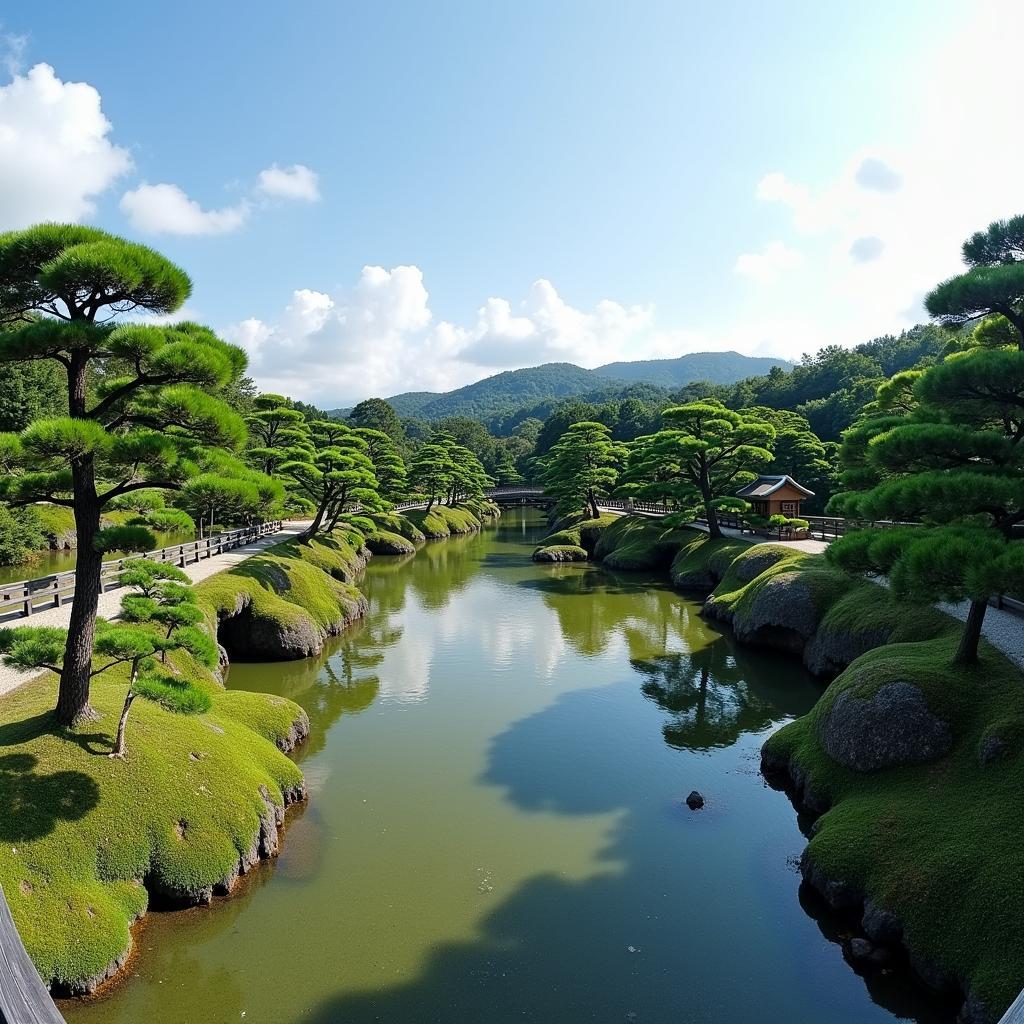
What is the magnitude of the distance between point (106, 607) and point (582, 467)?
3593 cm

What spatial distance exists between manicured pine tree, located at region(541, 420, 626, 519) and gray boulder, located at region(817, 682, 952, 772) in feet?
121

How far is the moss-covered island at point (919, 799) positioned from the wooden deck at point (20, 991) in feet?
26.8

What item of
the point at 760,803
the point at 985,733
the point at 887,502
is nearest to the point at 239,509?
the point at 887,502

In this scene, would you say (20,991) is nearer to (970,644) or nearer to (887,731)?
(887,731)

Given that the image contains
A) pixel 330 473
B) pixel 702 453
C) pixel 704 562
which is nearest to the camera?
pixel 330 473

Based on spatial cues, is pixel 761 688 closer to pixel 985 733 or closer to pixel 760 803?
pixel 760 803

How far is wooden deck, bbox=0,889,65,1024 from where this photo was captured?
1.45 m

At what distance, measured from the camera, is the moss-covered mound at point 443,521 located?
5590 cm

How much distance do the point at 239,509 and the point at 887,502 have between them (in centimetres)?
848

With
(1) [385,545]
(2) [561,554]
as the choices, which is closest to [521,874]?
(2) [561,554]

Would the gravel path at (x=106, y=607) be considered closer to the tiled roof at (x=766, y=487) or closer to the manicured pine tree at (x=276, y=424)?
the manicured pine tree at (x=276, y=424)

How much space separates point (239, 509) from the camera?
9508 millimetres

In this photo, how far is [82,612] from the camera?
9.79 metres

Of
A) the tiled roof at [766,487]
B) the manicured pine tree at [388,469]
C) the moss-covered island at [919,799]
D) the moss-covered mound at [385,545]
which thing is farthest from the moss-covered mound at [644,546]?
the moss-covered island at [919,799]
